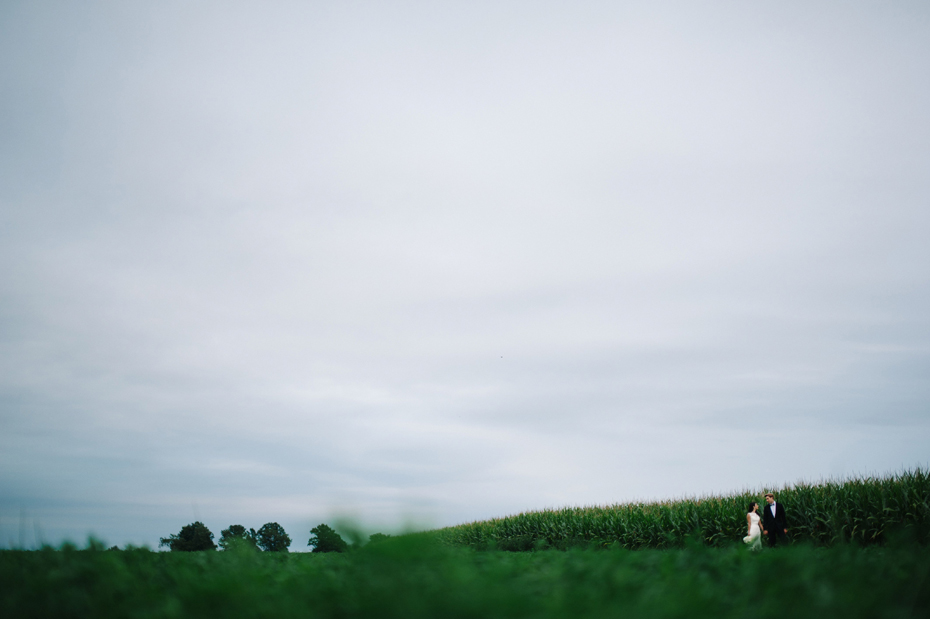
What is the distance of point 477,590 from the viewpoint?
5090 millimetres

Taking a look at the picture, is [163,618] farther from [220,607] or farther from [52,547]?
[52,547]

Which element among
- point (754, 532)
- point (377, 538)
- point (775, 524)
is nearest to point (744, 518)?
point (775, 524)

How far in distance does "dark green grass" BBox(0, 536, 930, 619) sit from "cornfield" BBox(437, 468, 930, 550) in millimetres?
5886

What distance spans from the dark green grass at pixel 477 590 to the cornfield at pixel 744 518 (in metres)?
5.89

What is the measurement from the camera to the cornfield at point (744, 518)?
630 inches

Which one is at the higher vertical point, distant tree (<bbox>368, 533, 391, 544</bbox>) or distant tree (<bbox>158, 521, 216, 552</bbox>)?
distant tree (<bbox>368, 533, 391, 544</bbox>)

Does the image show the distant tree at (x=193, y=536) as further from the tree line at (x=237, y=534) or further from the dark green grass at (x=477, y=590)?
the dark green grass at (x=477, y=590)

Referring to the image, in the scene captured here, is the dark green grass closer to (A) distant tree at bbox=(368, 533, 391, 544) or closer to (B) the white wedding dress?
(A) distant tree at bbox=(368, 533, 391, 544)

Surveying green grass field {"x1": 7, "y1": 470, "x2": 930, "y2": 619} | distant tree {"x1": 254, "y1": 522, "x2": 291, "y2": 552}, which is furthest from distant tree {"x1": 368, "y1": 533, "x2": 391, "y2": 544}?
distant tree {"x1": 254, "y1": 522, "x2": 291, "y2": 552}

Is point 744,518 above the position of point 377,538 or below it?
below

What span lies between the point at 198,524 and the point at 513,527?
1745cm

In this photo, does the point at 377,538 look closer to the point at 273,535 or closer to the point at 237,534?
the point at 237,534

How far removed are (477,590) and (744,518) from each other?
17.6 m

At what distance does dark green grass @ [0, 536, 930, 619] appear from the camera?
4.90 m
